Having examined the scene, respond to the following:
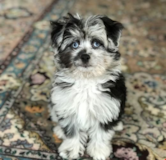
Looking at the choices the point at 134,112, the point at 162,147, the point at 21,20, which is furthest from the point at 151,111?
Result: the point at 21,20

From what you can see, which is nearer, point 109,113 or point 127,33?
Answer: point 109,113

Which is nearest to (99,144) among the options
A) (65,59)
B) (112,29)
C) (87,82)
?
(87,82)

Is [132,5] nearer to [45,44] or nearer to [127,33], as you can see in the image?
[127,33]

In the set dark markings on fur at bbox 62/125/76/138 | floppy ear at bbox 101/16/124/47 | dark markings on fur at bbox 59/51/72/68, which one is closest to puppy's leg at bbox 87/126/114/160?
dark markings on fur at bbox 62/125/76/138

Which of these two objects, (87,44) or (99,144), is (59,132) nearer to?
(99,144)

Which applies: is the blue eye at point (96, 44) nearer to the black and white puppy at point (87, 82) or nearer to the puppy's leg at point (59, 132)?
the black and white puppy at point (87, 82)

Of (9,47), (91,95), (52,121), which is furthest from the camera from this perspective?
(9,47)

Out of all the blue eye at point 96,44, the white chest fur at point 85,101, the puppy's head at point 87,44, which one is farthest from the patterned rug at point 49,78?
the blue eye at point 96,44

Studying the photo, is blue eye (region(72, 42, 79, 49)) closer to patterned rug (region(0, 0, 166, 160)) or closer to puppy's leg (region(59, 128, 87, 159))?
puppy's leg (region(59, 128, 87, 159))
